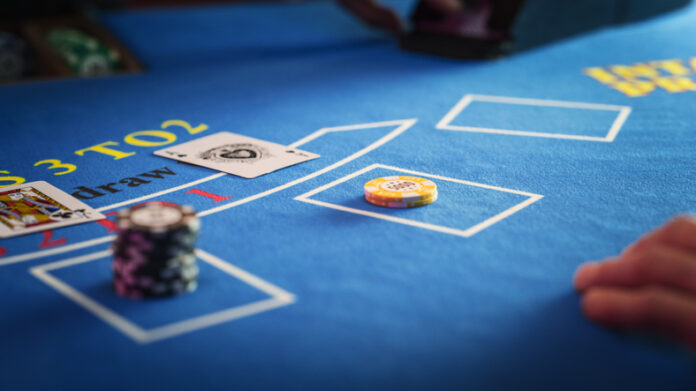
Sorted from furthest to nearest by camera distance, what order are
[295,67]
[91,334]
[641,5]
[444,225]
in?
[641,5] < [295,67] < [444,225] < [91,334]

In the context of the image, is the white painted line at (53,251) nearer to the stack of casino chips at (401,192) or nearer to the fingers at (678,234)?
the stack of casino chips at (401,192)

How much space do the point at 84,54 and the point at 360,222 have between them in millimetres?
2608

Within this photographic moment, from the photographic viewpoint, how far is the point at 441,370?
1166 millimetres

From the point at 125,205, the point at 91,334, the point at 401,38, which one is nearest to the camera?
the point at 91,334

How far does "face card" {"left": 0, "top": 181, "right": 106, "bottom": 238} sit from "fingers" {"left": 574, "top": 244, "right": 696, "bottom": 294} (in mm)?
1246

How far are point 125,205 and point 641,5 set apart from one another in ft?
12.8

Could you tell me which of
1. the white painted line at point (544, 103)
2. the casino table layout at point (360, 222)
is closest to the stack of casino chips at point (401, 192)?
the casino table layout at point (360, 222)

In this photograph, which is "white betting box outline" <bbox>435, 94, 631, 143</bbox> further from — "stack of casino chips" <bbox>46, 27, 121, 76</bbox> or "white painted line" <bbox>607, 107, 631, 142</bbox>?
"stack of casino chips" <bbox>46, 27, 121, 76</bbox>

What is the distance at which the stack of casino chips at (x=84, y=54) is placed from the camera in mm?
3713

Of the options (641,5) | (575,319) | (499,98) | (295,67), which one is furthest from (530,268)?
(641,5)

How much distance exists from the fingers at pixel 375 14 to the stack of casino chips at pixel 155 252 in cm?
324

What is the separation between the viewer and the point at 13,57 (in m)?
3.99

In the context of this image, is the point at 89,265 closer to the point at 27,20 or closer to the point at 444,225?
the point at 444,225

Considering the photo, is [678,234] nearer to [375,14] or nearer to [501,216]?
[501,216]
